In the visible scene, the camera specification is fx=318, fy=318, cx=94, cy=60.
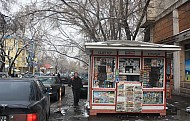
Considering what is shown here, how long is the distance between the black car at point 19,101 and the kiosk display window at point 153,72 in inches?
224

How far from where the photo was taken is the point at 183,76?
2147 cm

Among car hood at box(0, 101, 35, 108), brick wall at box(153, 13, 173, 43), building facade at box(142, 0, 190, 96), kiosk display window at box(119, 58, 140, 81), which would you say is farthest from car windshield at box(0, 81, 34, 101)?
brick wall at box(153, 13, 173, 43)

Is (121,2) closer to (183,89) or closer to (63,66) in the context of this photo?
(183,89)

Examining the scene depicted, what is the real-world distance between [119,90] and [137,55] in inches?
61.2

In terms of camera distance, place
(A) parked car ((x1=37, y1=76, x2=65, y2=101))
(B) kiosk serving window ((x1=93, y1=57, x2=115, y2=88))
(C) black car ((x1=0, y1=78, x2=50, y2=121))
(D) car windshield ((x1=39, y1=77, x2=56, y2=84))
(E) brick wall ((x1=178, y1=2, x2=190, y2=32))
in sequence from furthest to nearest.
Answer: (E) brick wall ((x1=178, y1=2, x2=190, y2=32)), (D) car windshield ((x1=39, y1=77, x2=56, y2=84)), (A) parked car ((x1=37, y1=76, x2=65, y2=101)), (B) kiosk serving window ((x1=93, y1=57, x2=115, y2=88)), (C) black car ((x1=0, y1=78, x2=50, y2=121))

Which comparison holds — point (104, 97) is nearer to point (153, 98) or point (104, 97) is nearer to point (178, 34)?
point (153, 98)

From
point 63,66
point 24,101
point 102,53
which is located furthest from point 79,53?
point 63,66

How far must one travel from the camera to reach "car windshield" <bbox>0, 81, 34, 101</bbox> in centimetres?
741

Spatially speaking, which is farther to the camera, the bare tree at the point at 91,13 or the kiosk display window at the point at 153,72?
the bare tree at the point at 91,13

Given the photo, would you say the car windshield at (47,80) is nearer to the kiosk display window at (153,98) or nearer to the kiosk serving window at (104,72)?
the kiosk serving window at (104,72)

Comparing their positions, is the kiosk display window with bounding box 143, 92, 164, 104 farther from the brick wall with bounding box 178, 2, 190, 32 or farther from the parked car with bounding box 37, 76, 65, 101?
the brick wall with bounding box 178, 2, 190, 32

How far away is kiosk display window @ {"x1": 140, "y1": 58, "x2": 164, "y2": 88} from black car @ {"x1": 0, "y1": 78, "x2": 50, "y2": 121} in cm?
570

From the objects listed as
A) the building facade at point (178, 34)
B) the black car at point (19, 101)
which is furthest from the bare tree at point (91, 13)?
the black car at point (19, 101)

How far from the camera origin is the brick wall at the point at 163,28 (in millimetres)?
23672
